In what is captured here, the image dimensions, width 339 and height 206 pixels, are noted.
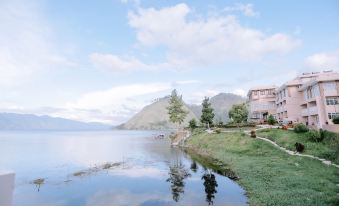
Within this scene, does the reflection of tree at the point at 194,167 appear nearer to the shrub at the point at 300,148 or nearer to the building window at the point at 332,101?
the shrub at the point at 300,148

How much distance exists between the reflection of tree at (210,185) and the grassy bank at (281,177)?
324 cm

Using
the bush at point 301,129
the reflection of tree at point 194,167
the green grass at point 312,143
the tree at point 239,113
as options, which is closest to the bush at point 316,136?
the green grass at point 312,143

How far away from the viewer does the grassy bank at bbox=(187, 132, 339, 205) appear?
20266 millimetres

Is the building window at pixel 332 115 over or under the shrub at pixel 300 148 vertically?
over

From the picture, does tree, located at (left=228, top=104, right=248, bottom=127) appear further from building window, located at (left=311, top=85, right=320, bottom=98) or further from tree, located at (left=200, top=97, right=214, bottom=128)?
building window, located at (left=311, top=85, right=320, bottom=98)

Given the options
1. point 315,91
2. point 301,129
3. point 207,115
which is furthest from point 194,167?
point 207,115

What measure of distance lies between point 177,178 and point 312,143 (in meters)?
22.5

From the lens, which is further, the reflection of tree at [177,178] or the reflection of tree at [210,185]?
the reflection of tree at [177,178]

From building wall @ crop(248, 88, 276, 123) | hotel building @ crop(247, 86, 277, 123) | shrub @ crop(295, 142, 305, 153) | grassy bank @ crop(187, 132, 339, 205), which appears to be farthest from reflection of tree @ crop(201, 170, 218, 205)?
hotel building @ crop(247, 86, 277, 123)

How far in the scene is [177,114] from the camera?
10031 cm

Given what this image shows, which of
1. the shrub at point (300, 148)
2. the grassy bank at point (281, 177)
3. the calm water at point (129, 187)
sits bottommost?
the calm water at point (129, 187)

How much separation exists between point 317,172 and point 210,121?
64135 mm

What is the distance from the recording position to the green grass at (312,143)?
108 ft

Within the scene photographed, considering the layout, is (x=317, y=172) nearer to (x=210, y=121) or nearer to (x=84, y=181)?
(x=84, y=181)
